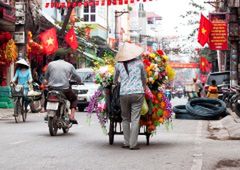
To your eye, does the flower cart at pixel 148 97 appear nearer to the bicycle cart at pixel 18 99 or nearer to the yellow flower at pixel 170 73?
the yellow flower at pixel 170 73

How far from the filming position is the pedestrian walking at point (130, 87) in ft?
33.3

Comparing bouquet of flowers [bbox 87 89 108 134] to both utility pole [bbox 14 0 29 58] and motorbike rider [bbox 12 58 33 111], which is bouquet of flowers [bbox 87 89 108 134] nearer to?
motorbike rider [bbox 12 58 33 111]

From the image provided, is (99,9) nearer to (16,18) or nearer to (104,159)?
(16,18)

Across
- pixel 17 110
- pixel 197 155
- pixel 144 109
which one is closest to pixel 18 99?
pixel 17 110

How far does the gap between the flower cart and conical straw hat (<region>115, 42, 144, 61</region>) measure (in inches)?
19.4

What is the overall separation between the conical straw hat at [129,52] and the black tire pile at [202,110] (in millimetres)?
10211

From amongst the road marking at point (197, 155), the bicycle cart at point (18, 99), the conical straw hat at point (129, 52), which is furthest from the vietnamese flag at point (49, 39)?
the conical straw hat at point (129, 52)

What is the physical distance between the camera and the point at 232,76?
26938mm

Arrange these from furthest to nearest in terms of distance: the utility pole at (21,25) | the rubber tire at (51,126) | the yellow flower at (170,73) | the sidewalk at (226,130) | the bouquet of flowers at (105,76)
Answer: the utility pole at (21,25)
the sidewalk at (226,130)
the rubber tire at (51,126)
the yellow flower at (170,73)
the bouquet of flowers at (105,76)

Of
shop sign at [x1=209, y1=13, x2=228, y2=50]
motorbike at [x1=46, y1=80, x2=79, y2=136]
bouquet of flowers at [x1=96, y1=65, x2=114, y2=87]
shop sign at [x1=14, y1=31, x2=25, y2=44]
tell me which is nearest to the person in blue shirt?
motorbike at [x1=46, y1=80, x2=79, y2=136]

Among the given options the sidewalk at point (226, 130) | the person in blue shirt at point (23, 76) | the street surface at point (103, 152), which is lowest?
the sidewalk at point (226, 130)

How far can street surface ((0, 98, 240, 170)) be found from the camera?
8.08 meters

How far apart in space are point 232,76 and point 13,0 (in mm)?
10531

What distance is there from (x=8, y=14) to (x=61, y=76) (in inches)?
505
